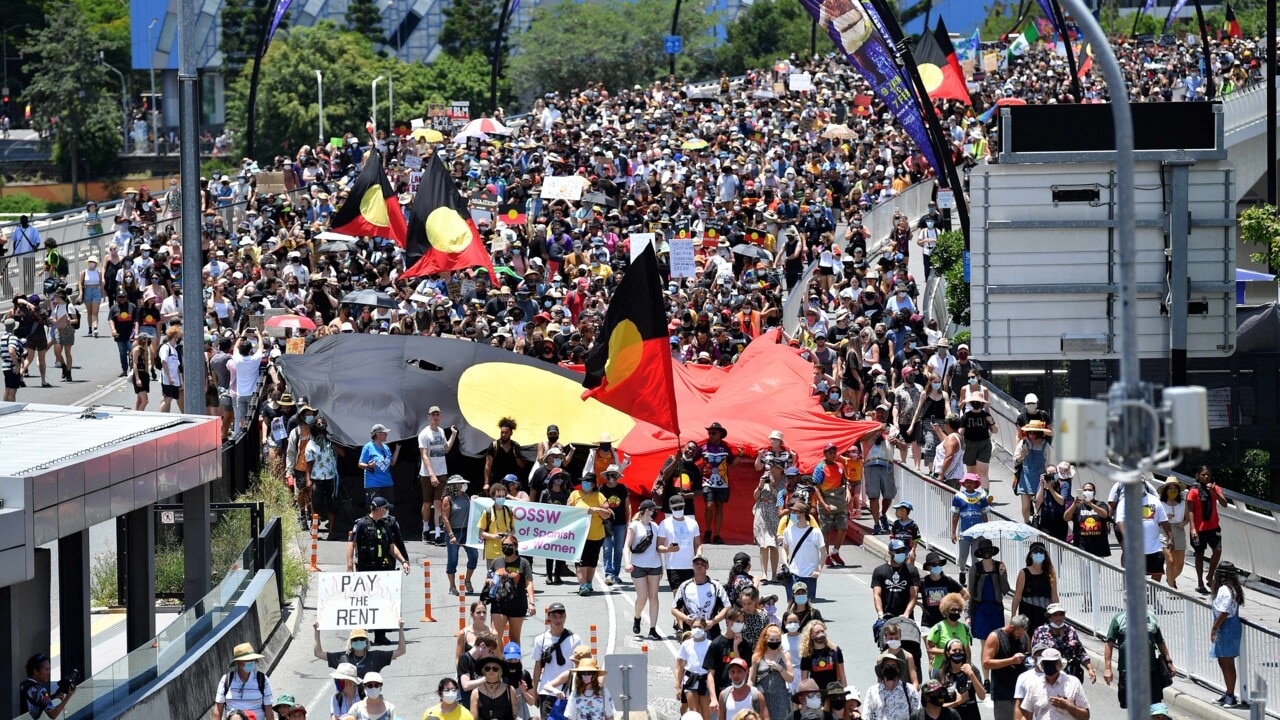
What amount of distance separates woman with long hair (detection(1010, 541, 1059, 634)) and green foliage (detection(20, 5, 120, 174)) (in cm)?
8665

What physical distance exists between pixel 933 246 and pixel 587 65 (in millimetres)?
66995

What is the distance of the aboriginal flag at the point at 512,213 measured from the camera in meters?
38.0

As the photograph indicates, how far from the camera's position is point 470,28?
112562mm

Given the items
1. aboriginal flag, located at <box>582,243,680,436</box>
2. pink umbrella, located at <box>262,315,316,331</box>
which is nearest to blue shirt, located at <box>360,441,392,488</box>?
aboriginal flag, located at <box>582,243,680,436</box>

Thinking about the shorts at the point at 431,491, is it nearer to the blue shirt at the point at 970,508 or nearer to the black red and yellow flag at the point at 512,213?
the blue shirt at the point at 970,508

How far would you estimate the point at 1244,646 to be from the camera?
17.1 m

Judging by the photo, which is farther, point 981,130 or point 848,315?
point 981,130

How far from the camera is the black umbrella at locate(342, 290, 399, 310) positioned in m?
29.5

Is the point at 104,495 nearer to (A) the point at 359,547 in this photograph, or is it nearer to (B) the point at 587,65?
(A) the point at 359,547

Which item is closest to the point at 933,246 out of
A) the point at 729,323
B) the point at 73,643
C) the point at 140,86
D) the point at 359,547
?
the point at 729,323

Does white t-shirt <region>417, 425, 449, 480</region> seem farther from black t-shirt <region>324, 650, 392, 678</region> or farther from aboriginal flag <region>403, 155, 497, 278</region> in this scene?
aboriginal flag <region>403, 155, 497, 278</region>

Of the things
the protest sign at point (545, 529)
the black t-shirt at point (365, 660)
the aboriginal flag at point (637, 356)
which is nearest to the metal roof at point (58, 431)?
the black t-shirt at point (365, 660)

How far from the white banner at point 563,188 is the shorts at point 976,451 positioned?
53.0 feet

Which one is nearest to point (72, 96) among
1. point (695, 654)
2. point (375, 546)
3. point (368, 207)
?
point (368, 207)
